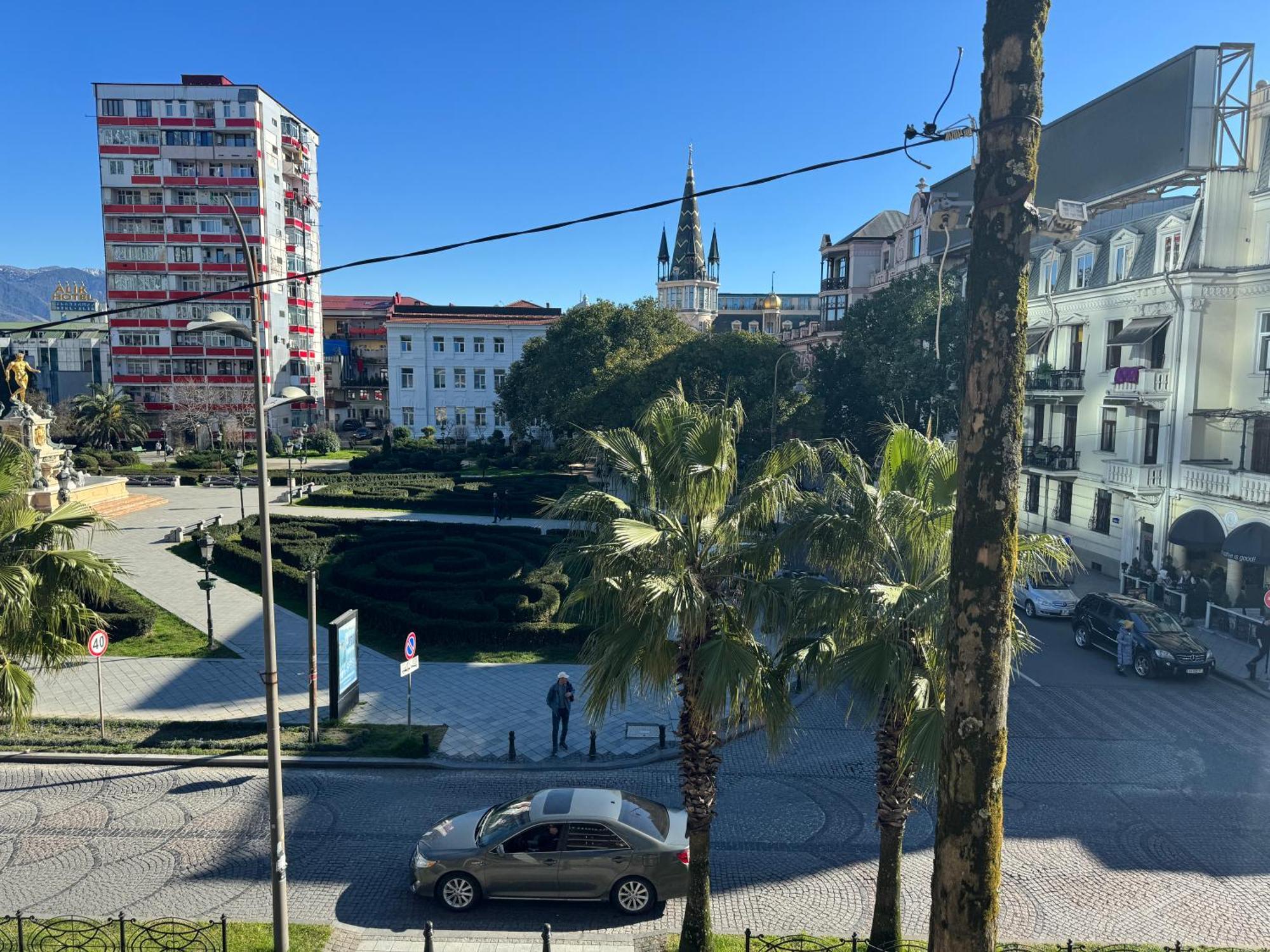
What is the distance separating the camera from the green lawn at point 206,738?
14.9 meters

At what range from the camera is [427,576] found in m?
24.3

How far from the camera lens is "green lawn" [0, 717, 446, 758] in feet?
48.8

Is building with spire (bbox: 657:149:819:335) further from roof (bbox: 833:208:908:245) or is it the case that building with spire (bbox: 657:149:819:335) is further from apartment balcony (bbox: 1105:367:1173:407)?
apartment balcony (bbox: 1105:367:1173:407)

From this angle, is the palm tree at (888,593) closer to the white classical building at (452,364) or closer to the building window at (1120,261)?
the building window at (1120,261)

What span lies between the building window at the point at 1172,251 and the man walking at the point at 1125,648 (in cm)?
1376

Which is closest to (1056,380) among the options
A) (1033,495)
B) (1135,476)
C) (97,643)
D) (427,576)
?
(1033,495)

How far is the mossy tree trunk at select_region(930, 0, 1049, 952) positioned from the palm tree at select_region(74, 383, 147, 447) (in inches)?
2568

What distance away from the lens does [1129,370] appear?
29.2 metres

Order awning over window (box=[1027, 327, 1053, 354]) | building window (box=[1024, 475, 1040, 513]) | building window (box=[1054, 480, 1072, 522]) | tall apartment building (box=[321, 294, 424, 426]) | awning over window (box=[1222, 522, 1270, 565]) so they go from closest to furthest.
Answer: awning over window (box=[1222, 522, 1270, 565]) → building window (box=[1054, 480, 1072, 522]) → awning over window (box=[1027, 327, 1053, 354]) → building window (box=[1024, 475, 1040, 513]) → tall apartment building (box=[321, 294, 424, 426])

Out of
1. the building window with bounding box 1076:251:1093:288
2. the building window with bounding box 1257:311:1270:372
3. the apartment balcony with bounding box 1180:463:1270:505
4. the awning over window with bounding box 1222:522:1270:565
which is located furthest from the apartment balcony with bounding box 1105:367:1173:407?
the awning over window with bounding box 1222:522:1270:565

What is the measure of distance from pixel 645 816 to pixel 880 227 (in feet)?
188

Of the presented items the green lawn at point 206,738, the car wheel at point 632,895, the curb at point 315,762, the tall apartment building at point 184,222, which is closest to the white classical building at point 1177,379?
the curb at point 315,762

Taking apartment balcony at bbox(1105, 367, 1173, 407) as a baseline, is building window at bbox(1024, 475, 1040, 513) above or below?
below

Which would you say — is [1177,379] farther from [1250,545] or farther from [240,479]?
[240,479]
